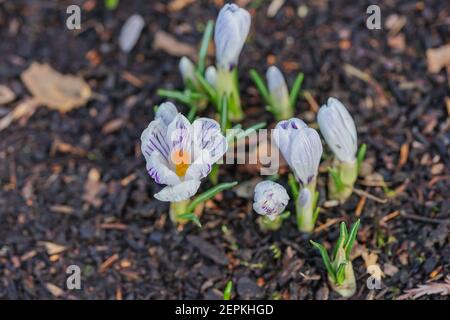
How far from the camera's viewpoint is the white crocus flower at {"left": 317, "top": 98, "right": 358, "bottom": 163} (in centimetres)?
272

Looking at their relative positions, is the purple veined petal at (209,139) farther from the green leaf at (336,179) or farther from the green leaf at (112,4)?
the green leaf at (112,4)

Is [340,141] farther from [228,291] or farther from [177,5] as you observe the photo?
[177,5]

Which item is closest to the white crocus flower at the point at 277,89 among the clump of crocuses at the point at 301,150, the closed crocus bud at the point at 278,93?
the closed crocus bud at the point at 278,93

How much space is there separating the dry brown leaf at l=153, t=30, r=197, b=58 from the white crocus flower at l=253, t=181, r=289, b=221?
106 centimetres

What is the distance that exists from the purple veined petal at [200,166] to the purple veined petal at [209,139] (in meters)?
0.03

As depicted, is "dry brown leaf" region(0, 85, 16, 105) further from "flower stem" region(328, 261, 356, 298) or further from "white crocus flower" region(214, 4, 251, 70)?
"flower stem" region(328, 261, 356, 298)

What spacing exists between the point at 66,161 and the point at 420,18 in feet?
5.54

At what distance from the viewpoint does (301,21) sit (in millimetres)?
3576

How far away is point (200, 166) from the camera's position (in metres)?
2.60

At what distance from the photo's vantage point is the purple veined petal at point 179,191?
2.61 meters

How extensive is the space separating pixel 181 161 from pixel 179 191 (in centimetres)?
14

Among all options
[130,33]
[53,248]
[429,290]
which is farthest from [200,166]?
[130,33]

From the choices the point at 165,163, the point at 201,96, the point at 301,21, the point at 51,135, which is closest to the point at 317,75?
the point at 301,21
